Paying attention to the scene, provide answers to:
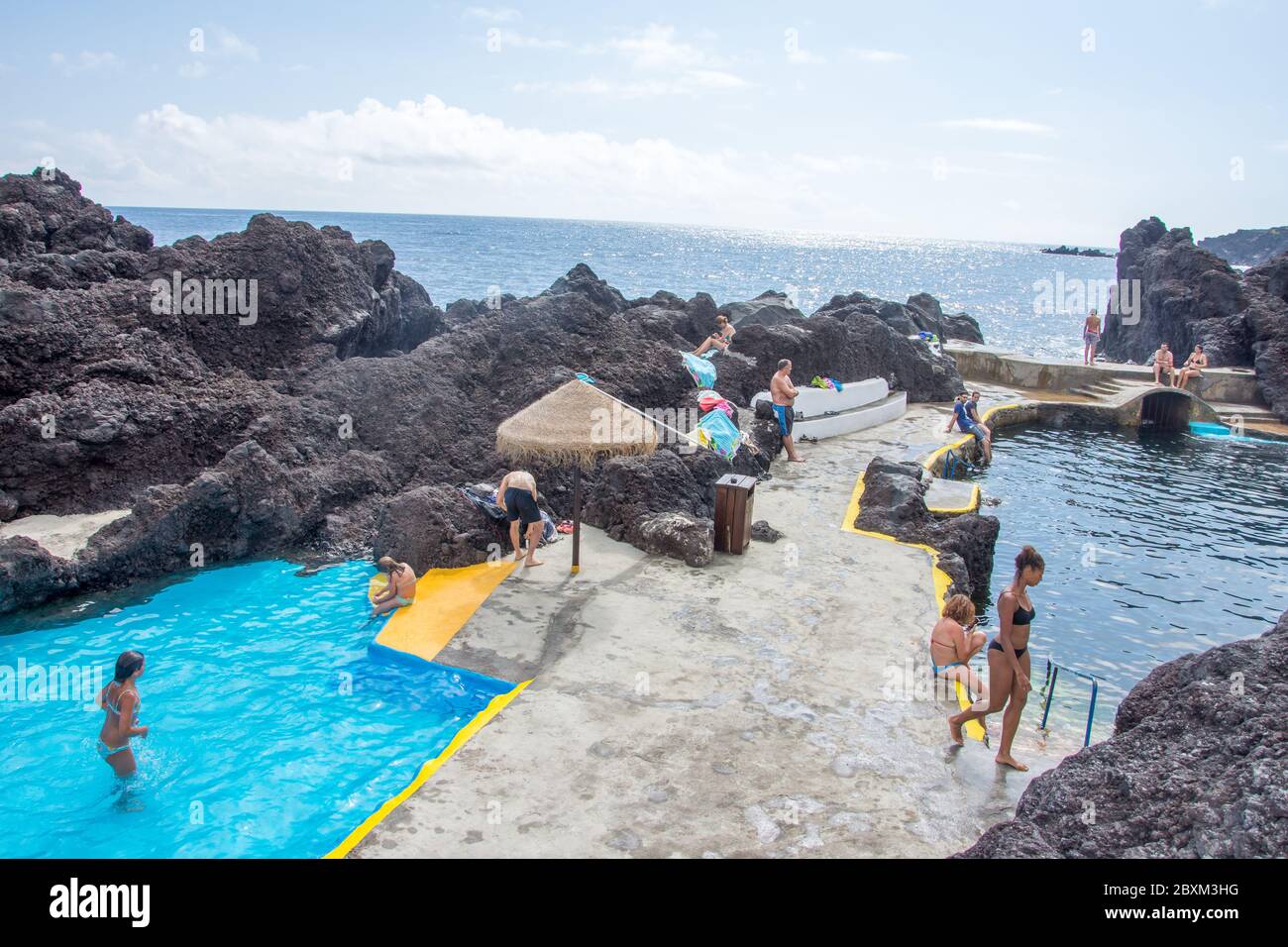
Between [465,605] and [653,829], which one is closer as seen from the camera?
→ [653,829]

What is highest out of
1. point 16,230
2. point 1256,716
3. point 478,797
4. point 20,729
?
point 16,230

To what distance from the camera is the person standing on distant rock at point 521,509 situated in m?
10.4

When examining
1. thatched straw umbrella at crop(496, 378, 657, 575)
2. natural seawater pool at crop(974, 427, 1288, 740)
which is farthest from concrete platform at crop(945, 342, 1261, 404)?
thatched straw umbrella at crop(496, 378, 657, 575)

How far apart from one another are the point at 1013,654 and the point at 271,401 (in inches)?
507

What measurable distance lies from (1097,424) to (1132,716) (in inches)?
851

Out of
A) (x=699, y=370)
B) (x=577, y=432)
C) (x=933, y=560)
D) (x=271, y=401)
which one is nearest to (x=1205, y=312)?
(x=699, y=370)

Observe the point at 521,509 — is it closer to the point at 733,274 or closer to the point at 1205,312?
the point at 1205,312

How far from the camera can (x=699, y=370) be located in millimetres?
16672

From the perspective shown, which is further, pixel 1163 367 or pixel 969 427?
pixel 1163 367

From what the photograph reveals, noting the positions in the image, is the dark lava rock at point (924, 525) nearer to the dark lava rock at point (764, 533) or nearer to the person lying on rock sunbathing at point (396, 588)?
the dark lava rock at point (764, 533)
